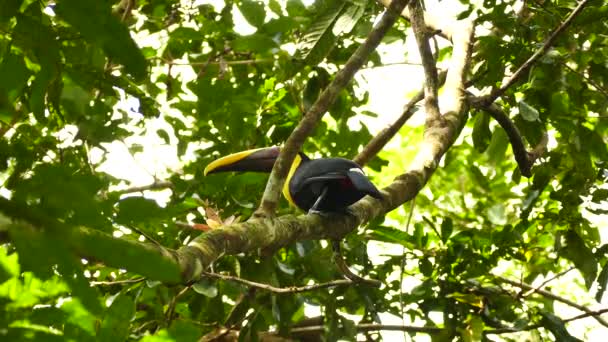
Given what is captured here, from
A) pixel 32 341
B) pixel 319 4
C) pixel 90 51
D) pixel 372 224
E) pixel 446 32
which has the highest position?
pixel 446 32

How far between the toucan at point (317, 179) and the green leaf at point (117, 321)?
86cm

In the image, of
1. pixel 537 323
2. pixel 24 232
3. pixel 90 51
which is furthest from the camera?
pixel 537 323

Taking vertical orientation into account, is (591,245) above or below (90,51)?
below

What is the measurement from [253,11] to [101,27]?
8.26 feet

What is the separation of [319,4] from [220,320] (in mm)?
1407

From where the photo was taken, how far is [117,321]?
1.73 m

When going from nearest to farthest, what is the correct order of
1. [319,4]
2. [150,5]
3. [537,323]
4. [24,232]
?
[24,232] < [319,4] < [537,323] < [150,5]

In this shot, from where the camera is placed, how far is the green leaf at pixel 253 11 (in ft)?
10.4

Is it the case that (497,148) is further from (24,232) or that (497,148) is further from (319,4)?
(24,232)

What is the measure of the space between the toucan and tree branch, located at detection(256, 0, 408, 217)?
1.16 feet

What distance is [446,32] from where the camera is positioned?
11.0ft

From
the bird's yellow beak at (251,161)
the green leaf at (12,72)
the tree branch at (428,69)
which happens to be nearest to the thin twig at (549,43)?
the tree branch at (428,69)

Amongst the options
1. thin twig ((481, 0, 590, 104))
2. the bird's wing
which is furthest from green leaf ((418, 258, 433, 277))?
thin twig ((481, 0, 590, 104))

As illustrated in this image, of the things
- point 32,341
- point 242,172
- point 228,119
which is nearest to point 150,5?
point 228,119
